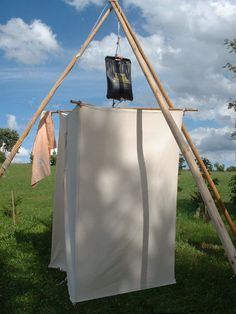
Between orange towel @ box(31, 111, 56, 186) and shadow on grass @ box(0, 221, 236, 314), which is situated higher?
orange towel @ box(31, 111, 56, 186)

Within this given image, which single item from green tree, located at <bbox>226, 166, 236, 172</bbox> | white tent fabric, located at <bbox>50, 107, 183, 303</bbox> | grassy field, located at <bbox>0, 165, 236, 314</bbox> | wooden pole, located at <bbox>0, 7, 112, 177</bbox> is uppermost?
wooden pole, located at <bbox>0, 7, 112, 177</bbox>

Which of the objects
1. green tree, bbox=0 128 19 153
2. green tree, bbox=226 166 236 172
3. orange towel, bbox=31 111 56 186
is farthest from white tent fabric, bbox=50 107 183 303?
green tree, bbox=0 128 19 153

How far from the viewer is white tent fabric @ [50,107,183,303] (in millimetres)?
5918

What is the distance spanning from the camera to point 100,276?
6.11 m

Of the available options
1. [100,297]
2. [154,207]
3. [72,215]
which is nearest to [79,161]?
[72,215]

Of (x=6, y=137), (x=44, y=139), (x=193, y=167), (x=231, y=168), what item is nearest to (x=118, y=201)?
(x=193, y=167)

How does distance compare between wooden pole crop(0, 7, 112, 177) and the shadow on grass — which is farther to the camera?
wooden pole crop(0, 7, 112, 177)

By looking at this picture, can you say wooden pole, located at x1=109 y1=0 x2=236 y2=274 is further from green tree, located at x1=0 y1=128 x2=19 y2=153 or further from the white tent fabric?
green tree, located at x1=0 y1=128 x2=19 y2=153

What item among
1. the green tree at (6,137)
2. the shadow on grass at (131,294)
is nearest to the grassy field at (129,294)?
the shadow on grass at (131,294)

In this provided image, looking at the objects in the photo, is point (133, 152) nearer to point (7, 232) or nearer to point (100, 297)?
point (100, 297)

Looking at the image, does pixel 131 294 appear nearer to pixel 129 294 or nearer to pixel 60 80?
pixel 129 294

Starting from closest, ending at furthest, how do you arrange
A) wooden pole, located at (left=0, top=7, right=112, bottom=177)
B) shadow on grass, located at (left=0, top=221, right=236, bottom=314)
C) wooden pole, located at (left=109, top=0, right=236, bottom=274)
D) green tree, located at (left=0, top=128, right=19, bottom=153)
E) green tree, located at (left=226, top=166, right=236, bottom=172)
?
wooden pole, located at (left=109, top=0, right=236, bottom=274) → shadow on grass, located at (left=0, top=221, right=236, bottom=314) → wooden pole, located at (left=0, top=7, right=112, bottom=177) → green tree, located at (left=226, top=166, right=236, bottom=172) → green tree, located at (left=0, top=128, right=19, bottom=153)

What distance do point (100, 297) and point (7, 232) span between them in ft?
17.4

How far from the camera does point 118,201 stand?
6.22 meters
